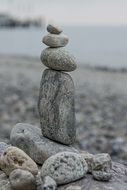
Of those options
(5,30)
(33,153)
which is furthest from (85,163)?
(5,30)

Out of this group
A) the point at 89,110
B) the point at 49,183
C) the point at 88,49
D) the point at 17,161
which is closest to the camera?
the point at 49,183

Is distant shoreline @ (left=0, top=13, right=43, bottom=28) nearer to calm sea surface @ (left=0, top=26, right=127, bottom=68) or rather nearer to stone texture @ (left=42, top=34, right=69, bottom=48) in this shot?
calm sea surface @ (left=0, top=26, right=127, bottom=68)

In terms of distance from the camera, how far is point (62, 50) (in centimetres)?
459

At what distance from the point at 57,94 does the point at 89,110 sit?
33.8 ft

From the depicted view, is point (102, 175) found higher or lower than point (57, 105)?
lower

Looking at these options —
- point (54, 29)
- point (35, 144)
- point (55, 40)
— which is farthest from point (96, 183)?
point (54, 29)

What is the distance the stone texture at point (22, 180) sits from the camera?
3941mm

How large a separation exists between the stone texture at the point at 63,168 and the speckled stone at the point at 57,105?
0.61 m

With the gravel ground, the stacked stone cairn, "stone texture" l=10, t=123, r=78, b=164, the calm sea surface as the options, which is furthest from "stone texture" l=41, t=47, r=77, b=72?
the calm sea surface

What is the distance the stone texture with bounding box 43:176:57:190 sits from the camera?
12.5 ft

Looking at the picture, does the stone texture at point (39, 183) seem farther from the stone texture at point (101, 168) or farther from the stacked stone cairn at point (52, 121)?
the stone texture at point (101, 168)

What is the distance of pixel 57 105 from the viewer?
454 cm

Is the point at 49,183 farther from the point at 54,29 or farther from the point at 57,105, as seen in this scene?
the point at 54,29

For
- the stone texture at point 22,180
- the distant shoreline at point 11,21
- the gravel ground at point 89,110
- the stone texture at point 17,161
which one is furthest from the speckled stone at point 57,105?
the distant shoreline at point 11,21
